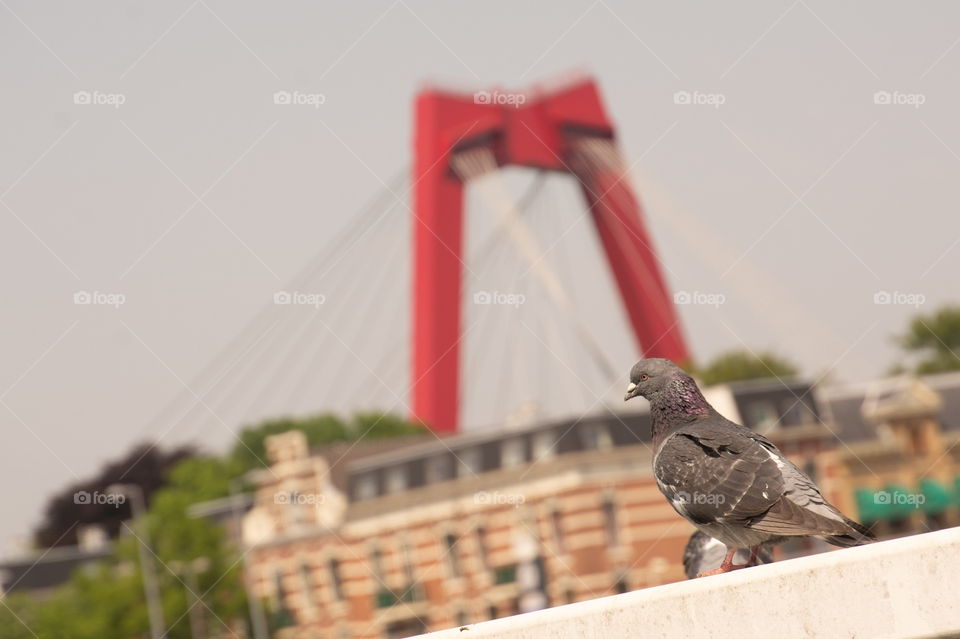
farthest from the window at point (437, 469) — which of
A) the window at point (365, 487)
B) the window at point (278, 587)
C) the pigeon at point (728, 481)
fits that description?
the pigeon at point (728, 481)

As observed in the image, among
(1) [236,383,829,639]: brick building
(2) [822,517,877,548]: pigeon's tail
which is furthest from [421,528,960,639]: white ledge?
(1) [236,383,829,639]: brick building

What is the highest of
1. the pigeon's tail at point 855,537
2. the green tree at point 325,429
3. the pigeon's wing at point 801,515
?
the green tree at point 325,429

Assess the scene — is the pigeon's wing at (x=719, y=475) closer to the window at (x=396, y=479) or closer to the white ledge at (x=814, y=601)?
the white ledge at (x=814, y=601)

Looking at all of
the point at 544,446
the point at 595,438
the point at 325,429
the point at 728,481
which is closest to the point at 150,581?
the point at 544,446

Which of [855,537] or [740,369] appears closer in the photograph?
[855,537]

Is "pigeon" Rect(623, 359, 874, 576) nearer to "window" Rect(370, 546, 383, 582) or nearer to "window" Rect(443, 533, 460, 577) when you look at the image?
"window" Rect(443, 533, 460, 577)
